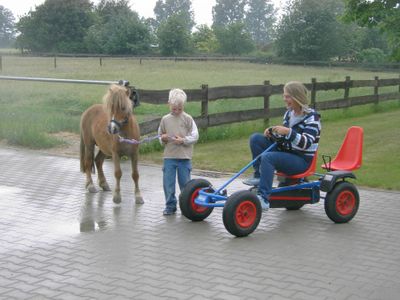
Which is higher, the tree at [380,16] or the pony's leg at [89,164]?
the tree at [380,16]

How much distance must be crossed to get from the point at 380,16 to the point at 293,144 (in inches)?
416

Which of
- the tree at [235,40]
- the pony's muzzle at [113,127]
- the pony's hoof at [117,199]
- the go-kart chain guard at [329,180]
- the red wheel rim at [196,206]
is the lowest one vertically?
the pony's hoof at [117,199]

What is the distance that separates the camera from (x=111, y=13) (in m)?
72.9

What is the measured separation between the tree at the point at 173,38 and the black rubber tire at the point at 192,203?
66535 millimetres

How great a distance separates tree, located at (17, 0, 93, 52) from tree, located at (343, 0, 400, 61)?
40661 mm

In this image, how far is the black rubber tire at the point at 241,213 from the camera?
6.68m

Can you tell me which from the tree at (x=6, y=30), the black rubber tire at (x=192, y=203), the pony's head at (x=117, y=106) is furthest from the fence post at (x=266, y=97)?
the tree at (x=6, y=30)

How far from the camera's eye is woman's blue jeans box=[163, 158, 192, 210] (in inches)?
307

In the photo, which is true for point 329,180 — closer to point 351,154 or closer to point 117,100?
point 351,154

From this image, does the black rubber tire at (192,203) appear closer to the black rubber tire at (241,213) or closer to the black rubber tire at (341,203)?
the black rubber tire at (241,213)

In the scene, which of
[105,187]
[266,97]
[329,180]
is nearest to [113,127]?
[105,187]

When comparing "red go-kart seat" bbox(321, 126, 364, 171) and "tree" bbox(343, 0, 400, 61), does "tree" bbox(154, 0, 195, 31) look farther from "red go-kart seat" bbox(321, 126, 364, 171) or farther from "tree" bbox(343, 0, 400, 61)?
"red go-kart seat" bbox(321, 126, 364, 171)

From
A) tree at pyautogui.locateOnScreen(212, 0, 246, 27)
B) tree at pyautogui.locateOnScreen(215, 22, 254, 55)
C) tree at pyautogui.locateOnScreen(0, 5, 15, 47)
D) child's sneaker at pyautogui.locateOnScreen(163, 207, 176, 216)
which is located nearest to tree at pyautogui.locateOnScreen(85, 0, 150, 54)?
tree at pyautogui.locateOnScreen(0, 5, 15, 47)

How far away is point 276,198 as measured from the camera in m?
7.45
